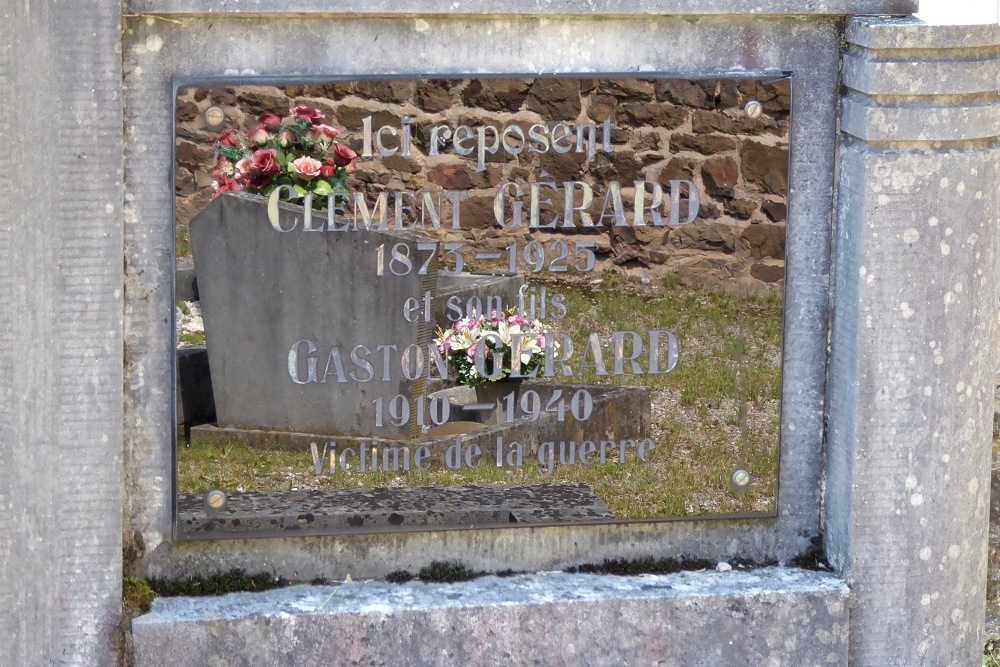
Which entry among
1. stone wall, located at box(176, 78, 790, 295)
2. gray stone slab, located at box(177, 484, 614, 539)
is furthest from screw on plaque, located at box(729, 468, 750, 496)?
stone wall, located at box(176, 78, 790, 295)

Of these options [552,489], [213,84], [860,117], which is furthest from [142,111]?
[860,117]

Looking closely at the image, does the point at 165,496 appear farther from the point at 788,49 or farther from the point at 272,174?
the point at 788,49

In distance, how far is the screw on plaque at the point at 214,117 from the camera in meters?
3.22

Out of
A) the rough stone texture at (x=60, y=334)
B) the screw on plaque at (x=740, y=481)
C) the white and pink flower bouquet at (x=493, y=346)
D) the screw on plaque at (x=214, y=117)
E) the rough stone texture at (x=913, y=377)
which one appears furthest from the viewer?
the screw on plaque at (x=740, y=481)

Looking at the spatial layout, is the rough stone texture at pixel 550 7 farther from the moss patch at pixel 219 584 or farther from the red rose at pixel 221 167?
the moss patch at pixel 219 584

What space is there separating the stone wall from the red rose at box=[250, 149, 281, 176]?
3.3 inches

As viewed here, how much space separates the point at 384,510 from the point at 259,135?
0.89m

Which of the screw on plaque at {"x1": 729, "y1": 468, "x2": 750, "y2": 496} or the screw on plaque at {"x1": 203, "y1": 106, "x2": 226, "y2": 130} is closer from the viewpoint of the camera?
the screw on plaque at {"x1": 203, "y1": 106, "x2": 226, "y2": 130}

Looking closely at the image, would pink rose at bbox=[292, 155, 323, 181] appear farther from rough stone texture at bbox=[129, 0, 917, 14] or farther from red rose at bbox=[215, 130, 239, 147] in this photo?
rough stone texture at bbox=[129, 0, 917, 14]

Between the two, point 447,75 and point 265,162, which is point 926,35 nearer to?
point 447,75

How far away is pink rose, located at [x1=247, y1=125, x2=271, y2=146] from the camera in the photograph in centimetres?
325

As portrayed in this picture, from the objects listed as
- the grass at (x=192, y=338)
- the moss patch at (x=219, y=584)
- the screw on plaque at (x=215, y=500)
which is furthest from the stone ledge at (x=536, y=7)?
the moss patch at (x=219, y=584)

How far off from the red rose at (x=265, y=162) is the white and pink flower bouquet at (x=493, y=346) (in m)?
0.53

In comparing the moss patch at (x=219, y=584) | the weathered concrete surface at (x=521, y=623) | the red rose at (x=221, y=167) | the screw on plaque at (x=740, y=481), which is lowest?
the weathered concrete surface at (x=521, y=623)
